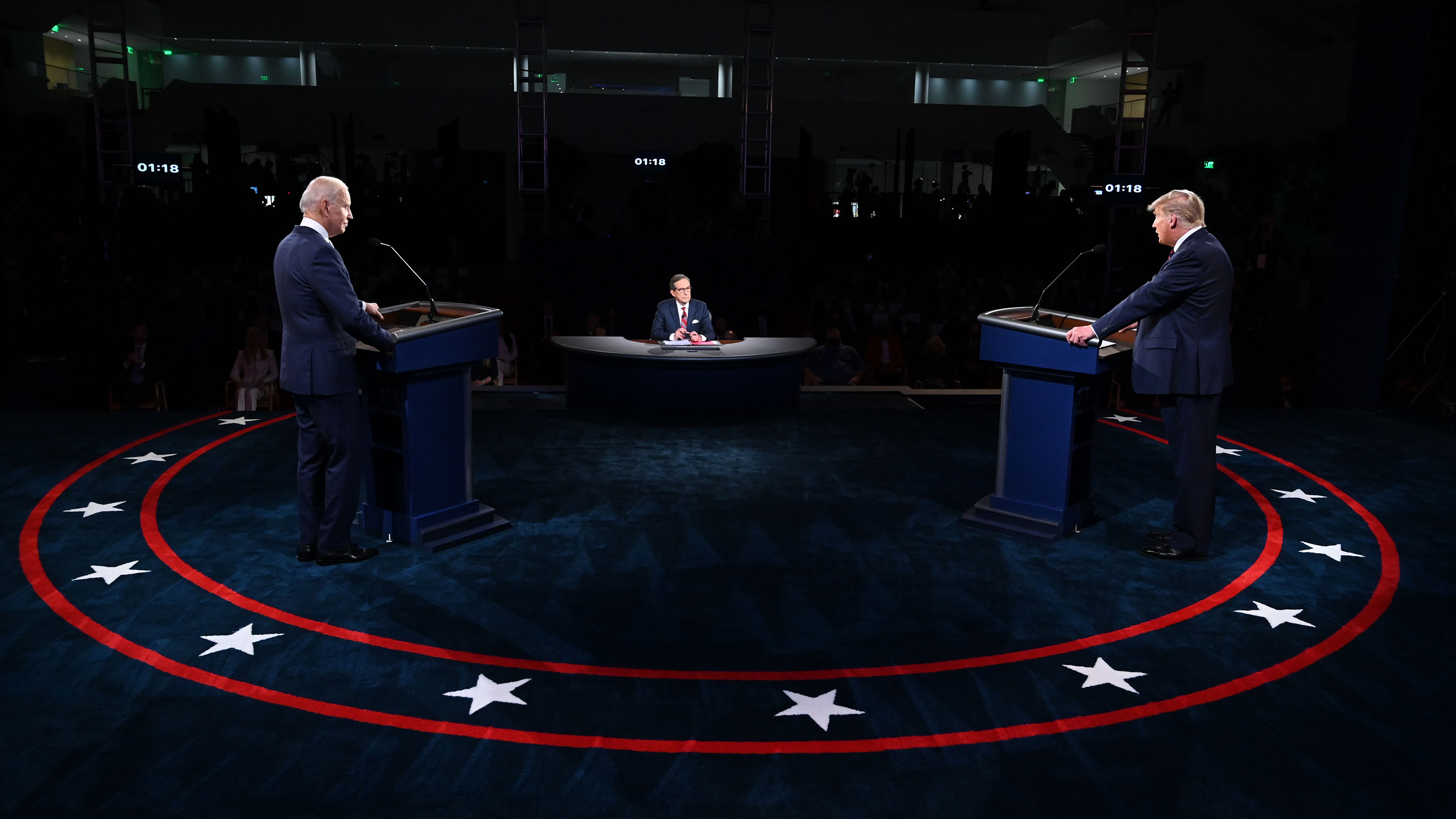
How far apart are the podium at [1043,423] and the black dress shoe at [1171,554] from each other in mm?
374

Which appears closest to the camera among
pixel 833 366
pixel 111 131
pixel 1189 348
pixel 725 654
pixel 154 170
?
pixel 725 654

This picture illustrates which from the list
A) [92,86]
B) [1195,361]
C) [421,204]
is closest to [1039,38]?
[421,204]

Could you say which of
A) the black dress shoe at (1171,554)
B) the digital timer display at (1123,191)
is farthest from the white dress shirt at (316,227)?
the digital timer display at (1123,191)

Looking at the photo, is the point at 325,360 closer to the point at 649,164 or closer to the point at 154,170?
the point at 154,170

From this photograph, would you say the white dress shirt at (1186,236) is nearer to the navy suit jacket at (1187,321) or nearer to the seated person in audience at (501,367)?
the navy suit jacket at (1187,321)

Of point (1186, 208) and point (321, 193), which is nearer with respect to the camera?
point (321, 193)

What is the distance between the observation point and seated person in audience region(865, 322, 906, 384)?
9703 millimetres

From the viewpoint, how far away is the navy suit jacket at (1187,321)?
4.11 m

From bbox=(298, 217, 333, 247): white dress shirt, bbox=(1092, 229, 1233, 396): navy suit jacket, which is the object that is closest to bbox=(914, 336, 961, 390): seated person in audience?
bbox=(1092, 229, 1233, 396): navy suit jacket

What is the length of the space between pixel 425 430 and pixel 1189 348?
3168 mm

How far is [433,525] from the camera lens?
14.6ft

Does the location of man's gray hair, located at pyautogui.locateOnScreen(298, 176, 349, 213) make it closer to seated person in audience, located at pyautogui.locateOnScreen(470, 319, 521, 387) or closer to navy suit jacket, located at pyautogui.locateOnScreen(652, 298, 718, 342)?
navy suit jacket, located at pyautogui.locateOnScreen(652, 298, 718, 342)

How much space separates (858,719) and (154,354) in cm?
738

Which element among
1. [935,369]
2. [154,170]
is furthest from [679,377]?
[154,170]
